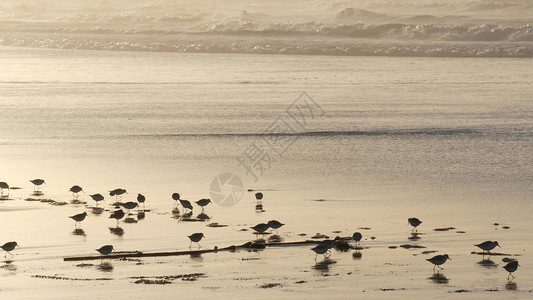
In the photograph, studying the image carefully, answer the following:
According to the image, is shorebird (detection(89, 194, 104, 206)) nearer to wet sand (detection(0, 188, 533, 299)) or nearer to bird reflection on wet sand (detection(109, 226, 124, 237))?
wet sand (detection(0, 188, 533, 299))

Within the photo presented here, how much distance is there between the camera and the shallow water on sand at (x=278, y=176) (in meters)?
11.5

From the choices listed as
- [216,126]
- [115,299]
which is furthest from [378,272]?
[216,126]

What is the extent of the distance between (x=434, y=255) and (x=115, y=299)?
428 cm

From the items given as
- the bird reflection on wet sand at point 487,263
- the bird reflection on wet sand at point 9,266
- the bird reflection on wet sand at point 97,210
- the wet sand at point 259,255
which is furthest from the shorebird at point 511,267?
the bird reflection on wet sand at point 97,210

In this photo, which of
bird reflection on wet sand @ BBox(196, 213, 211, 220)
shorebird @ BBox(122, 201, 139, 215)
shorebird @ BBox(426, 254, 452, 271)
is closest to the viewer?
shorebird @ BBox(426, 254, 452, 271)

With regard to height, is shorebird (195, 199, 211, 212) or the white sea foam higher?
the white sea foam

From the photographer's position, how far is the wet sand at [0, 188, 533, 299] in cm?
1083

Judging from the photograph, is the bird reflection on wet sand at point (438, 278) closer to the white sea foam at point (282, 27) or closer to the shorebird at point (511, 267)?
the shorebird at point (511, 267)

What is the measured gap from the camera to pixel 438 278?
1134 cm

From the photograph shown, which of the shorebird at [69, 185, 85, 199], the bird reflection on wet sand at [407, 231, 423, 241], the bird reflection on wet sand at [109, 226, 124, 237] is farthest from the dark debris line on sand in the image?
the shorebird at [69, 185, 85, 199]

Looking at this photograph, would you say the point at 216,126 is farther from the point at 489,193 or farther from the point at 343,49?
the point at 343,49

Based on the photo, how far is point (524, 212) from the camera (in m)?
15.1

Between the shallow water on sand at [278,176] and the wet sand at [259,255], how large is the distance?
0.11 feet

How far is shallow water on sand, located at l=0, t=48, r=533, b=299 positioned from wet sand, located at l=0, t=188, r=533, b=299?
0.03 metres
